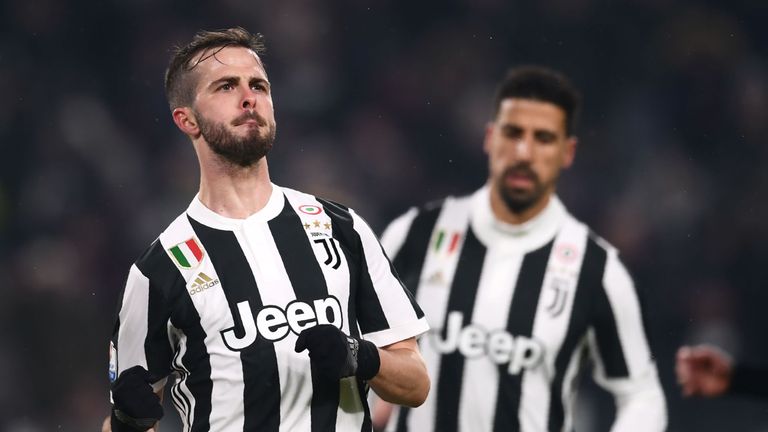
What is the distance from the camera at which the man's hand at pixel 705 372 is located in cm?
357

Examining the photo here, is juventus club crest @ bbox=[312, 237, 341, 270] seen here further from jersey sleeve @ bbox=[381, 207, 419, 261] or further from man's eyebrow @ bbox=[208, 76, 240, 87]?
jersey sleeve @ bbox=[381, 207, 419, 261]

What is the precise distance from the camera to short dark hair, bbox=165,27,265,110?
2875 millimetres

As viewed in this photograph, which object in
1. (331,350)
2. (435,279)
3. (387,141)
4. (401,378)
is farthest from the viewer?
(387,141)

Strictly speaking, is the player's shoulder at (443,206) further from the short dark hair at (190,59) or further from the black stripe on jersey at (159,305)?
the black stripe on jersey at (159,305)

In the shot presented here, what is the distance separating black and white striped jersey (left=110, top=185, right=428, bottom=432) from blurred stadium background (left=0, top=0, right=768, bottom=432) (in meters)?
3.67

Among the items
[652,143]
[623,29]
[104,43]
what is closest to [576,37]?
[623,29]

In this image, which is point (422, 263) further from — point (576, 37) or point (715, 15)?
point (715, 15)

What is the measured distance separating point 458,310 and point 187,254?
5.38ft

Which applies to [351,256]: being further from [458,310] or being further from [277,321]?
[458,310]

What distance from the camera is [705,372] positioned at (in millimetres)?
3594

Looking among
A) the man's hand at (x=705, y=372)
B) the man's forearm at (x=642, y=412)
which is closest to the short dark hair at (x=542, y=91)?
the man's forearm at (x=642, y=412)

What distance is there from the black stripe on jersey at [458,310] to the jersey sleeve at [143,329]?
1525 mm

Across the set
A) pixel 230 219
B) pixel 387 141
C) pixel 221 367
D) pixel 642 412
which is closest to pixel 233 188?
pixel 230 219

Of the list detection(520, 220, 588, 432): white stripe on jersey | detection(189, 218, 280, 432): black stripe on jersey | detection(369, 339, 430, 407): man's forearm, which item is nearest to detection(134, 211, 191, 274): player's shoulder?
detection(189, 218, 280, 432): black stripe on jersey
